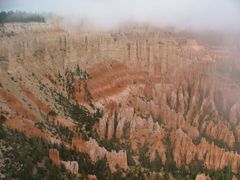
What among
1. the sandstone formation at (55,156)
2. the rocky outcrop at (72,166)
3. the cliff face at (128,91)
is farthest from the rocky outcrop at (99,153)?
the sandstone formation at (55,156)

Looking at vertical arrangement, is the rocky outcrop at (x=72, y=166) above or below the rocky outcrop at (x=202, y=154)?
above

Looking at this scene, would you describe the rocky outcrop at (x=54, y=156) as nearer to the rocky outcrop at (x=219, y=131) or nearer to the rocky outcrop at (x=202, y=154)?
the rocky outcrop at (x=202, y=154)

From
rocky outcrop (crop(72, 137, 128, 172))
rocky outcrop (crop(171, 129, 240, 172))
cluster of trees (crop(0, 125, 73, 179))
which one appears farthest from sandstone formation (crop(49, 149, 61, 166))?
rocky outcrop (crop(171, 129, 240, 172))

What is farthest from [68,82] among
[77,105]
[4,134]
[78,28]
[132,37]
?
[4,134]

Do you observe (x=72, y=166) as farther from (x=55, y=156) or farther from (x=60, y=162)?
(x=55, y=156)

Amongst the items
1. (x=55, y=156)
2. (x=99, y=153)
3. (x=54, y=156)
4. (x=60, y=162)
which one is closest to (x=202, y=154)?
(x=99, y=153)
